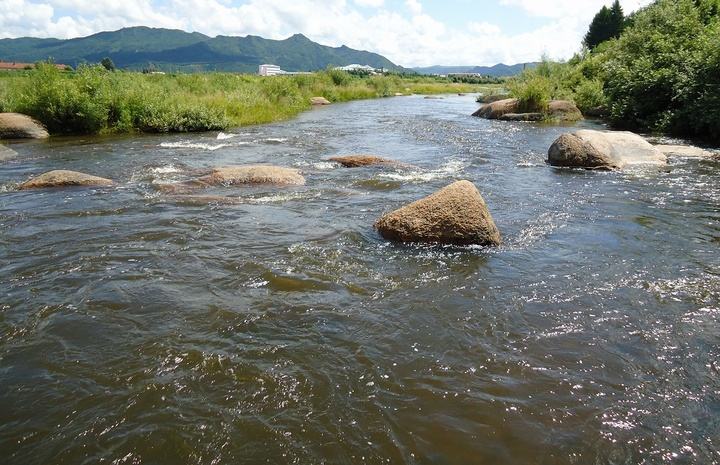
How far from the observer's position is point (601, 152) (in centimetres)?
1454

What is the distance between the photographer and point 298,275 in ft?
22.1

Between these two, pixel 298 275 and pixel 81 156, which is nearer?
pixel 298 275

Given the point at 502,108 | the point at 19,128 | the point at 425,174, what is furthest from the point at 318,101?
the point at 425,174

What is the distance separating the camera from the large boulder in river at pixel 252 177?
12234 mm

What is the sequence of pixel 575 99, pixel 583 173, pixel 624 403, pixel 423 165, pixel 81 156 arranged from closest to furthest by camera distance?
1. pixel 624 403
2. pixel 583 173
3. pixel 423 165
4. pixel 81 156
5. pixel 575 99

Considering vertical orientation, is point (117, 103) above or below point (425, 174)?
above

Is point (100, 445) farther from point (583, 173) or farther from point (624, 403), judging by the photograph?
point (583, 173)

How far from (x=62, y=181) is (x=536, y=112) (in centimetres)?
2679

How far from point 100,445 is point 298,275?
11.3 ft

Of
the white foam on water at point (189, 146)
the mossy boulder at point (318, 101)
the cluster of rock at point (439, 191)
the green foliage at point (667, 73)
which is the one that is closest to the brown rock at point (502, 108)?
the green foliage at point (667, 73)

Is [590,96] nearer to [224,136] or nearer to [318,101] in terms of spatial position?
[224,136]

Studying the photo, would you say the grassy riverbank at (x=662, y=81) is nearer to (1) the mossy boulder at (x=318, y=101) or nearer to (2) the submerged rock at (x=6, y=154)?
(1) the mossy boulder at (x=318, y=101)

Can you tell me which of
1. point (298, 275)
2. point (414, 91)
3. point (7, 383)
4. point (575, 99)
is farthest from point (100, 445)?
point (414, 91)

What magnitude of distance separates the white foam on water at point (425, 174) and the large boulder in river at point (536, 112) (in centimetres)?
1721
